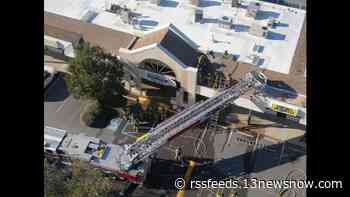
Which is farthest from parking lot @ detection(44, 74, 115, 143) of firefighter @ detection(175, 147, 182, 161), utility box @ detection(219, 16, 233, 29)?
utility box @ detection(219, 16, 233, 29)

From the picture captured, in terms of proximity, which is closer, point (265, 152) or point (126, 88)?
point (265, 152)

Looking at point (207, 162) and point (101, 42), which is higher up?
point (101, 42)

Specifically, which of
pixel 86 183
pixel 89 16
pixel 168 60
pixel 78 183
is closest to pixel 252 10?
pixel 168 60

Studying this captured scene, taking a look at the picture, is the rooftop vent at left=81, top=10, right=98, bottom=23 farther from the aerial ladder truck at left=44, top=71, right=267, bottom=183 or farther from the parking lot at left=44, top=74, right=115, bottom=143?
the aerial ladder truck at left=44, top=71, right=267, bottom=183

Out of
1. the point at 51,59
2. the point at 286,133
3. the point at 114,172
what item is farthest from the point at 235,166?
the point at 51,59

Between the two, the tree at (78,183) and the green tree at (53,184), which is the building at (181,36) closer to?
the tree at (78,183)
